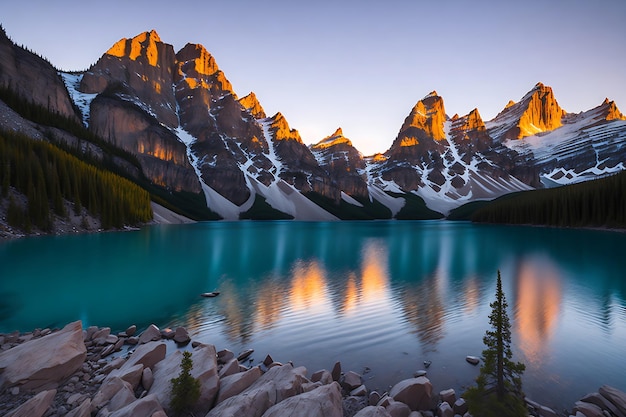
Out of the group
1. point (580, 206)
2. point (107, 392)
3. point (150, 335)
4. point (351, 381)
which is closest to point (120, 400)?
point (107, 392)

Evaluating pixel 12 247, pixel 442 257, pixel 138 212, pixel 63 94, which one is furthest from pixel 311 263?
pixel 63 94

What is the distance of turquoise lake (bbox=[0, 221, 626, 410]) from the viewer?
392 inches

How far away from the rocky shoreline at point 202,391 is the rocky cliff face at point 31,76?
6193 inches

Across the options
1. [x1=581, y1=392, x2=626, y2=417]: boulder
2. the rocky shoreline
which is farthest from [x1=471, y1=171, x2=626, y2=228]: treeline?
the rocky shoreline

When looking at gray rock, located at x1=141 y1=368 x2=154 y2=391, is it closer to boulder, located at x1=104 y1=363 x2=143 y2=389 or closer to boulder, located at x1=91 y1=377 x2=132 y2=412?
boulder, located at x1=104 y1=363 x2=143 y2=389

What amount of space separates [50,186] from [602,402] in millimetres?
83546

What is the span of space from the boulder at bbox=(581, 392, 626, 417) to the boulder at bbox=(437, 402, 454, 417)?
3649 millimetres

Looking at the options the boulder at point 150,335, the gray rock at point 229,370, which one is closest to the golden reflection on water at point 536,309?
the gray rock at point 229,370

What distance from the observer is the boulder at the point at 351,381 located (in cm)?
830

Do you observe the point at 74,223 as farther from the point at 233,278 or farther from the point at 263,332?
the point at 263,332

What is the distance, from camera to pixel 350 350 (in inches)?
429

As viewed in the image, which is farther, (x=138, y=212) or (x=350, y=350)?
(x=138, y=212)

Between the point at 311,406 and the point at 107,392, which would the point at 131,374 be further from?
the point at 311,406

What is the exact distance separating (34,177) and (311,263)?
62650 millimetres
